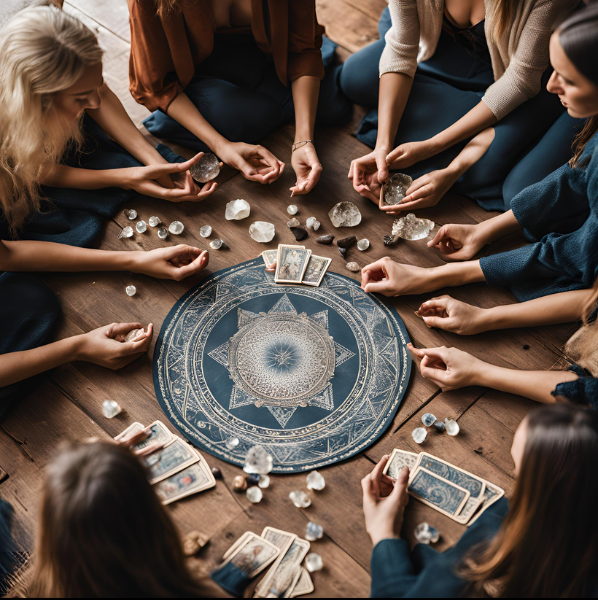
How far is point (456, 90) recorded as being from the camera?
2.17 m

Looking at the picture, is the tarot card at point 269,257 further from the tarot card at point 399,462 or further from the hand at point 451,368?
the tarot card at point 399,462

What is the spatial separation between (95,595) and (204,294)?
1.02m

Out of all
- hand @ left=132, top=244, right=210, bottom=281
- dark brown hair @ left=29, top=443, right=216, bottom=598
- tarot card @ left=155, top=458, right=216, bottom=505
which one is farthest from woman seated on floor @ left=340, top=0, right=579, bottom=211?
dark brown hair @ left=29, top=443, right=216, bottom=598

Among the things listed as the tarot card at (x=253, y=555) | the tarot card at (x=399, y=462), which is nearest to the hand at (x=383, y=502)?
the tarot card at (x=399, y=462)

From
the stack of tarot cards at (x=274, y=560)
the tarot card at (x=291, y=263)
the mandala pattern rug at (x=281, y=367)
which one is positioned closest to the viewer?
the stack of tarot cards at (x=274, y=560)

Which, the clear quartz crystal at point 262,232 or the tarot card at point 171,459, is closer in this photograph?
the tarot card at point 171,459

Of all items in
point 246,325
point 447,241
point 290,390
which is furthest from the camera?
point 447,241

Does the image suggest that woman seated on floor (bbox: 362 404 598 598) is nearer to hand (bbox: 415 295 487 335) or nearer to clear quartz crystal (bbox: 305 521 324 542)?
clear quartz crystal (bbox: 305 521 324 542)

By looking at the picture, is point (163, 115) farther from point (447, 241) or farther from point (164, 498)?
point (164, 498)

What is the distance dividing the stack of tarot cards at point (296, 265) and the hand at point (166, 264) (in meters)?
0.24

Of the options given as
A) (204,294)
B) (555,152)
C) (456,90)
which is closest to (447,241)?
(555,152)

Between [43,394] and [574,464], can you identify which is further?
[43,394]

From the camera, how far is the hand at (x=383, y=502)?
1406 millimetres

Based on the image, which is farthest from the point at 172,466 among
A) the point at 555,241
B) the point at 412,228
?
the point at 555,241
